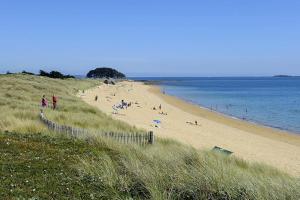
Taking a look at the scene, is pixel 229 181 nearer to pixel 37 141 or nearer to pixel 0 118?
pixel 37 141

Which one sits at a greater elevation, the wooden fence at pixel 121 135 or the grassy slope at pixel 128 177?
the grassy slope at pixel 128 177

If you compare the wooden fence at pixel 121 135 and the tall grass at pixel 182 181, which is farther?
the wooden fence at pixel 121 135

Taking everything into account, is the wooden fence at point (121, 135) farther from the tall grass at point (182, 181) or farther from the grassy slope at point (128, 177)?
the tall grass at point (182, 181)

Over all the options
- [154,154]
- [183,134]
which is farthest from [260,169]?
[183,134]

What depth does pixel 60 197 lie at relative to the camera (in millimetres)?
7410

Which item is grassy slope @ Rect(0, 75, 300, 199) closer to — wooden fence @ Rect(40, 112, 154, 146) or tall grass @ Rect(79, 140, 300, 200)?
tall grass @ Rect(79, 140, 300, 200)

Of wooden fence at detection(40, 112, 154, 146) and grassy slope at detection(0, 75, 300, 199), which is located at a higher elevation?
grassy slope at detection(0, 75, 300, 199)

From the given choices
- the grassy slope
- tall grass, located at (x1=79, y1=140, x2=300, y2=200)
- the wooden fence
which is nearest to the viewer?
tall grass, located at (x1=79, y1=140, x2=300, y2=200)

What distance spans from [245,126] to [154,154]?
89.2 ft

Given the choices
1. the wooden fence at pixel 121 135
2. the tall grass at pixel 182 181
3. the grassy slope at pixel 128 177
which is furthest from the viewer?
the wooden fence at pixel 121 135

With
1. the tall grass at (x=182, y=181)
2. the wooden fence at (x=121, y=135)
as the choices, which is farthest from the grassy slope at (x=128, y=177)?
the wooden fence at (x=121, y=135)

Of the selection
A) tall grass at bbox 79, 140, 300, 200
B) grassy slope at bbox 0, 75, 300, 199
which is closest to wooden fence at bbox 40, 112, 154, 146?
grassy slope at bbox 0, 75, 300, 199

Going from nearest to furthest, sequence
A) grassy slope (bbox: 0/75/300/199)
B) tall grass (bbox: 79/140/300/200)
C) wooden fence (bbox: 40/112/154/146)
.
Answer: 1. tall grass (bbox: 79/140/300/200)
2. grassy slope (bbox: 0/75/300/199)
3. wooden fence (bbox: 40/112/154/146)

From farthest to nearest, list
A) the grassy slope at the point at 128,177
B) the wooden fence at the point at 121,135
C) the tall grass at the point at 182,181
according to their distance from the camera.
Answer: the wooden fence at the point at 121,135, the grassy slope at the point at 128,177, the tall grass at the point at 182,181
